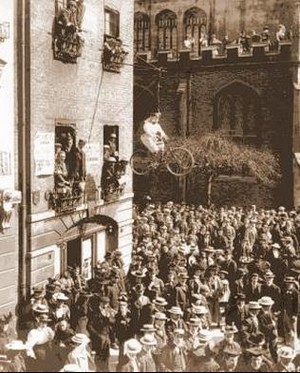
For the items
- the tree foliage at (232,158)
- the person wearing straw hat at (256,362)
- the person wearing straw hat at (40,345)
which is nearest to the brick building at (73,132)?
the person wearing straw hat at (40,345)

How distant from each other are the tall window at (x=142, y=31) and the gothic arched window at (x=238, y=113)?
728 centimetres

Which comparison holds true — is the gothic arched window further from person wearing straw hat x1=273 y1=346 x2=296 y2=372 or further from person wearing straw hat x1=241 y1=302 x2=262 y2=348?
person wearing straw hat x1=273 y1=346 x2=296 y2=372

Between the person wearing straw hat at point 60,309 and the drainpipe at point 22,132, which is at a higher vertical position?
the drainpipe at point 22,132

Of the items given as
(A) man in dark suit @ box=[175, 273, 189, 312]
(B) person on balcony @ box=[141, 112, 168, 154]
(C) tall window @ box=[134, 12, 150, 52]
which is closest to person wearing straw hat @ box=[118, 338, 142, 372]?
(A) man in dark suit @ box=[175, 273, 189, 312]

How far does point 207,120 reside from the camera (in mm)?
31266

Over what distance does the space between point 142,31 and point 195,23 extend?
10.6ft

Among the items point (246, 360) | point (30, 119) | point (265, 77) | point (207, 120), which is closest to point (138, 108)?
point (207, 120)

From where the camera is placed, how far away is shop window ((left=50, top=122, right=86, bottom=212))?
54.4 ft

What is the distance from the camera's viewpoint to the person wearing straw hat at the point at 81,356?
33.2ft

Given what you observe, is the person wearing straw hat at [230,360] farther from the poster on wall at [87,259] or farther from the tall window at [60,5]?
the tall window at [60,5]

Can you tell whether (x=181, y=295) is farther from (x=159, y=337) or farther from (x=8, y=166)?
(x=8, y=166)

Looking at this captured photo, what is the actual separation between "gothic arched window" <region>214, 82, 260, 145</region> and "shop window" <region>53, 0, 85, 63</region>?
47.7 feet

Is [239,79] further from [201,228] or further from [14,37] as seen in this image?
[14,37]

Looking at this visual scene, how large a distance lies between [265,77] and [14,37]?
57.3 feet
